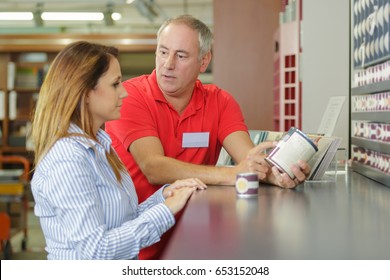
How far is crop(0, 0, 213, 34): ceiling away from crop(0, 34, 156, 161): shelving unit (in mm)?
803

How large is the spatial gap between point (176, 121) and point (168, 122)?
38 millimetres

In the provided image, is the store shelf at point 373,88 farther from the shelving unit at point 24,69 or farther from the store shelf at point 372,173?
the shelving unit at point 24,69

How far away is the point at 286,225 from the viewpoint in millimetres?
1293

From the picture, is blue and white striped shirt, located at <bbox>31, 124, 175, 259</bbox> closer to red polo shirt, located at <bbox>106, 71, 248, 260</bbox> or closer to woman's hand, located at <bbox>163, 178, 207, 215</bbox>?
woman's hand, located at <bbox>163, 178, 207, 215</bbox>

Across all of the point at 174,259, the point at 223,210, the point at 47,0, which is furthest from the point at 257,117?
the point at 47,0

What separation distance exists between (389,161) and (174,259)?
1.11 metres

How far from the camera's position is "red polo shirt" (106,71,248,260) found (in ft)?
7.69

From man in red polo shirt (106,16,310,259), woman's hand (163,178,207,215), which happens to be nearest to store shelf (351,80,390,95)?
man in red polo shirt (106,16,310,259)

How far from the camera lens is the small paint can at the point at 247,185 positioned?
1786 mm

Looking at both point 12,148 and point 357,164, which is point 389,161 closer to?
point 357,164

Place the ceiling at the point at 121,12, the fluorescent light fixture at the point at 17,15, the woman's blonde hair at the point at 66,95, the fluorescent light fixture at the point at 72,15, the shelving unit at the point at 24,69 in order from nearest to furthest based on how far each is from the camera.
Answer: the woman's blonde hair at the point at 66,95 < the shelving unit at the point at 24,69 < the fluorescent light fixture at the point at 72,15 < the fluorescent light fixture at the point at 17,15 < the ceiling at the point at 121,12

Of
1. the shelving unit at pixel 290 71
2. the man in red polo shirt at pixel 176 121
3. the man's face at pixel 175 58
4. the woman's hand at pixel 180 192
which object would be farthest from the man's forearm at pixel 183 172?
the shelving unit at pixel 290 71

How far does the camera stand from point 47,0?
8594 mm

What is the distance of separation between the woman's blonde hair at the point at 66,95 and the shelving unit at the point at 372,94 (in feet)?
3.00
